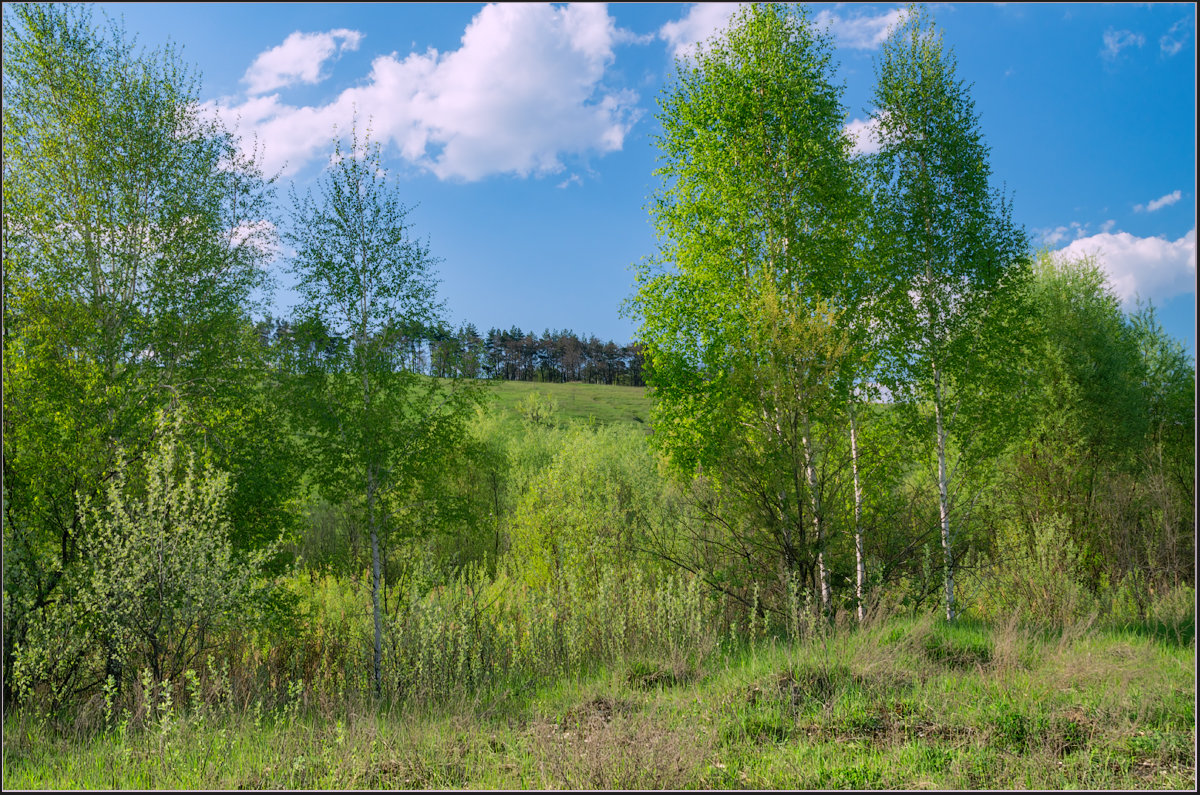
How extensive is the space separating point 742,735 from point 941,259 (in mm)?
10855

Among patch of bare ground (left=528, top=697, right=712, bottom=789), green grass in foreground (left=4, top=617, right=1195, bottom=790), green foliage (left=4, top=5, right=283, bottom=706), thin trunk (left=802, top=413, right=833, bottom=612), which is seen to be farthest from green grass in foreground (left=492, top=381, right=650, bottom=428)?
patch of bare ground (left=528, top=697, right=712, bottom=789)

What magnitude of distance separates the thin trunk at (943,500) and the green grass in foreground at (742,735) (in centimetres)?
330

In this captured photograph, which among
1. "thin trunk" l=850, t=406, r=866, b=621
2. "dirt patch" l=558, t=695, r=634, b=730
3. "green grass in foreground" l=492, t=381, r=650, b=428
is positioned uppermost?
"green grass in foreground" l=492, t=381, r=650, b=428

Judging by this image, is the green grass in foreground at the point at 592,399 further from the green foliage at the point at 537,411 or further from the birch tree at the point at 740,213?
the birch tree at the point at 740,213

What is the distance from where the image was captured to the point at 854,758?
5031 millimetres

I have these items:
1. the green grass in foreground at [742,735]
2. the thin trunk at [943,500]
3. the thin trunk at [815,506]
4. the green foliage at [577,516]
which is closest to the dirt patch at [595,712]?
the green grass in foreground at [742,735]

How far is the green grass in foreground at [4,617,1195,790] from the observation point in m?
4.75

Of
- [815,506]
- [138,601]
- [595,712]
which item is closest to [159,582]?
[138,601]

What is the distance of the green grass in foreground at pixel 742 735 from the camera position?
15.6 ft

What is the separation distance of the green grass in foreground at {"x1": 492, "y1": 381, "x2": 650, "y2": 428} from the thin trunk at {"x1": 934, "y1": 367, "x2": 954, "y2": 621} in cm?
4040

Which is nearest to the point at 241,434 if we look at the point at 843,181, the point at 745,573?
the point at 745,573

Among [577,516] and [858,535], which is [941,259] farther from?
[577,516]

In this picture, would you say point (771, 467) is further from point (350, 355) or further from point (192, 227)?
point (192, 227)

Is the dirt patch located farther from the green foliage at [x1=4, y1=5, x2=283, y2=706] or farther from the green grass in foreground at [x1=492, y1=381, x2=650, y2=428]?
the green grass in foreground at [x1=492, y1=381, x2=650, y2=428]
